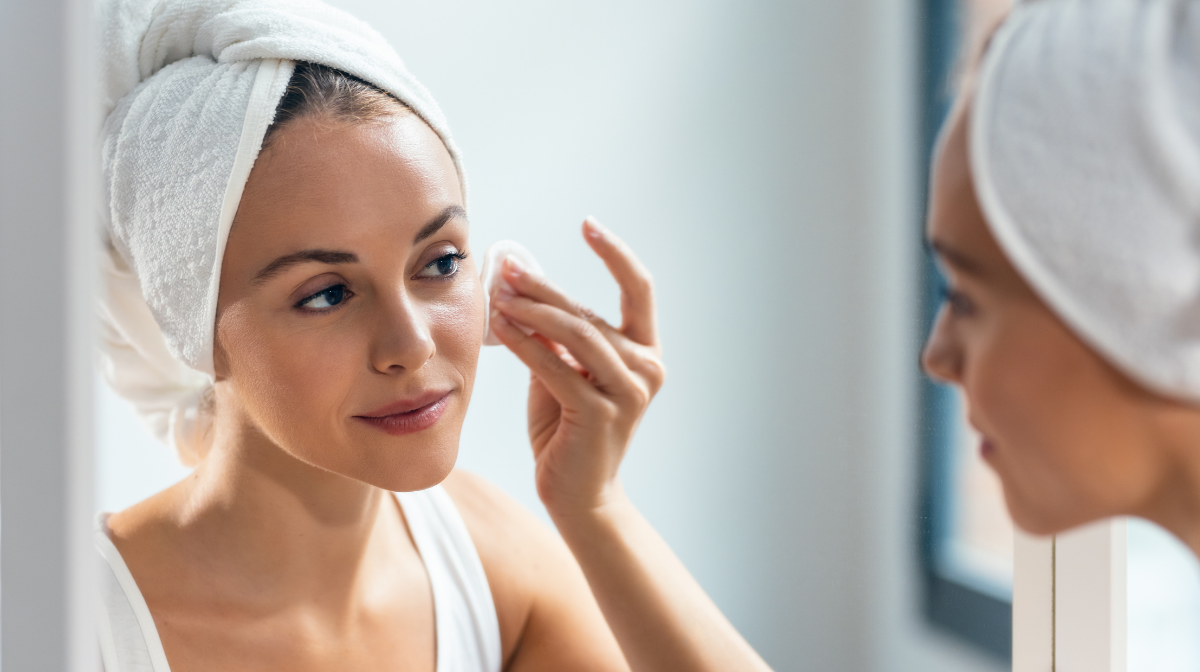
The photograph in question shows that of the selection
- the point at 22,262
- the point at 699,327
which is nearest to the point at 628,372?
the point at 699,327

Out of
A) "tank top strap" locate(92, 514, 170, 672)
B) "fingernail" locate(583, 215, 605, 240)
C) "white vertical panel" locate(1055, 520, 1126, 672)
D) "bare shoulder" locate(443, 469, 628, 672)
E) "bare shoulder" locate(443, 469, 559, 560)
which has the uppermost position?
"fingernail" locate(583, 215, 605, 240)

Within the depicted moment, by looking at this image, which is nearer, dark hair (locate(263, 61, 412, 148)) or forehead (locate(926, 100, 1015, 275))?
forehead (locate(926, 100, 1015, 275))

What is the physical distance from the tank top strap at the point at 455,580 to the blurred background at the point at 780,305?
0.07m

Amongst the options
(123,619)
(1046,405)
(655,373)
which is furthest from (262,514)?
(1046,405)

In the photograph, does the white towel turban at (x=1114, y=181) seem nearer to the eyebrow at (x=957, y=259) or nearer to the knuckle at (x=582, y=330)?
the eyebrow at (x=957, y=259)

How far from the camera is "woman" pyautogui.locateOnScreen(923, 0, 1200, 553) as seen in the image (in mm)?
315

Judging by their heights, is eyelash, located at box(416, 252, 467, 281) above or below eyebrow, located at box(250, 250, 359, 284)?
below

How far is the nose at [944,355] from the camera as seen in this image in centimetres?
40

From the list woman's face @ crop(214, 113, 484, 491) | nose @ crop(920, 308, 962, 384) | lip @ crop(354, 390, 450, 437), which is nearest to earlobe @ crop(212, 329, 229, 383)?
woman's face @ crop(214, 113, 484, 491)

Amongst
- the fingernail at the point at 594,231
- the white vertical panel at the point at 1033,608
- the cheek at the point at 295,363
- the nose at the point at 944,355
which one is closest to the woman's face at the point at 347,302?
the cheek at the point at 295,363

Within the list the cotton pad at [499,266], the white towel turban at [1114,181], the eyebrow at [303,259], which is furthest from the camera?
the cotton pad at [499,266]

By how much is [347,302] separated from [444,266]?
74mm

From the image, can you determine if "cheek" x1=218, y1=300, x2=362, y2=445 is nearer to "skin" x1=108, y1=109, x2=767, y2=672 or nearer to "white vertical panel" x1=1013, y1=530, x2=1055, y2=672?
"skin" x1=108, y1=109, x2=767, y2=672

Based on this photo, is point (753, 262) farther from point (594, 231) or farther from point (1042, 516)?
point (1042, 516)
